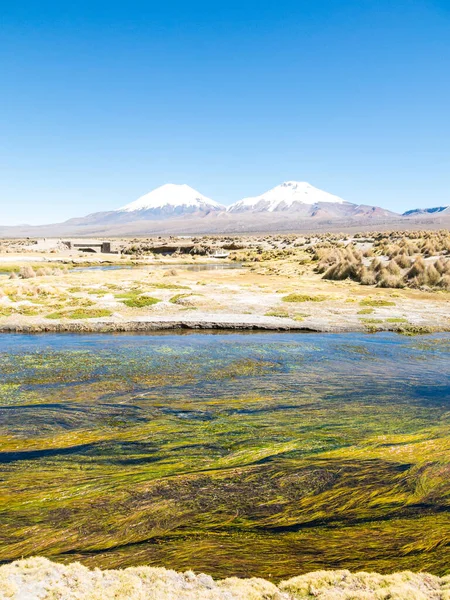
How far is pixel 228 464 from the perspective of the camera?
7.06 metres

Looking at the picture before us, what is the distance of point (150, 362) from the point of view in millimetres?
13469

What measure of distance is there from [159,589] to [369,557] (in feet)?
7.78

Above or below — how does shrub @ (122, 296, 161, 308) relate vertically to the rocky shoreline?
above

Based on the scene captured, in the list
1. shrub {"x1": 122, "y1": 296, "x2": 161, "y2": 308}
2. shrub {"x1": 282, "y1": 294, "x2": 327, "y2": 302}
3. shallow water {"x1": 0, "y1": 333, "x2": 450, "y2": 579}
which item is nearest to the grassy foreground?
shallow water {"x1": 0, "y1": 333, "x2": 450, "y2": 579}

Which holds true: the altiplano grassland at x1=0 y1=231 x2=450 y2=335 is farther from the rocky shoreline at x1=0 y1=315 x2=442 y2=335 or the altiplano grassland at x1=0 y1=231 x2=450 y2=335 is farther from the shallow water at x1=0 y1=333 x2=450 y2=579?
the shallow water at x1=0 y1=333 x2=450 y2=579

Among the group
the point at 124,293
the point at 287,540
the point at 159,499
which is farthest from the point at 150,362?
the point at 124,293

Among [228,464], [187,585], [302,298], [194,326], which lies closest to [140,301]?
[194,326]

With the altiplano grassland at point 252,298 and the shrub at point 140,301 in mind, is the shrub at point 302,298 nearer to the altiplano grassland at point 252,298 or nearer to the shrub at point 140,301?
the altiplano grassland at point 252,298

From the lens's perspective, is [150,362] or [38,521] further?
[150,362]

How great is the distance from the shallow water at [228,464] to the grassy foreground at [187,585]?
0.95ft

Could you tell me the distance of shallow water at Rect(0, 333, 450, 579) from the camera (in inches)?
203

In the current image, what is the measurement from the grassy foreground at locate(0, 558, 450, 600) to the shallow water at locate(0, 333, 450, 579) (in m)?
0.29

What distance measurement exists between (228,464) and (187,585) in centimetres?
270

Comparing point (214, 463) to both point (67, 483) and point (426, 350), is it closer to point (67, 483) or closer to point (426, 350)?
point (67, 483)
